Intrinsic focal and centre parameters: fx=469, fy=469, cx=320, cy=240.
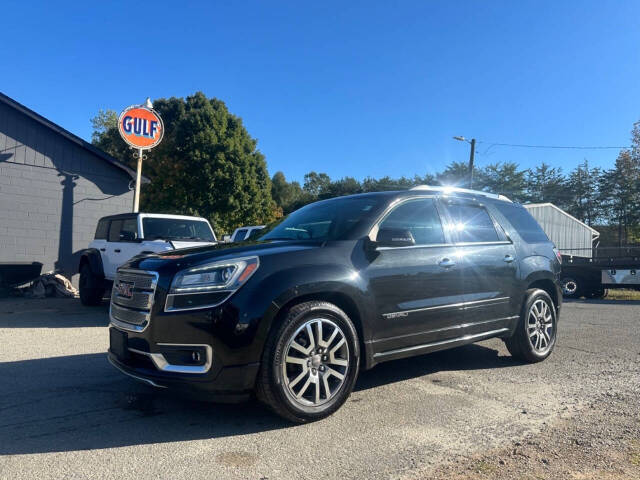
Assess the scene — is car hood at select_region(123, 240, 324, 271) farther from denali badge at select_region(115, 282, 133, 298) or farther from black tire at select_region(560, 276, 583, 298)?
black tire at select_region(560, 276, 583, 298)

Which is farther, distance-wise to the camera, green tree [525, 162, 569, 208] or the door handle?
green tree [525, 162, 569, 208]

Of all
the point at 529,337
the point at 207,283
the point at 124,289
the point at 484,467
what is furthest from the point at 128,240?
the point at 484,467

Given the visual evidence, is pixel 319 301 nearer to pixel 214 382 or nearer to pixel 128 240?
pixel 214 382

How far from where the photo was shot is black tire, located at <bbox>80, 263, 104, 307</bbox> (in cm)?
938

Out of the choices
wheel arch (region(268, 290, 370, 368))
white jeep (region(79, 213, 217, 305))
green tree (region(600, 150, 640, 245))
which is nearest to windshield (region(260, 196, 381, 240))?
wheel arch (region(268, 290, 370, 368))

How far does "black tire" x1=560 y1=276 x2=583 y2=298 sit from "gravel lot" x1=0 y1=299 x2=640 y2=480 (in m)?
11.2

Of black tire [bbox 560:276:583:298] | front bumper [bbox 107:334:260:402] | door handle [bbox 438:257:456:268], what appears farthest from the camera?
black tire [bbox 560:276:583:298]

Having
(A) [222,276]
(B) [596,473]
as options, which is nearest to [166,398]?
(A) [222,276]

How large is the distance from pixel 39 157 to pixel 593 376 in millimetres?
13506

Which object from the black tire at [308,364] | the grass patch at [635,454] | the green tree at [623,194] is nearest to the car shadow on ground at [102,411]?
the black tire at [308,364]

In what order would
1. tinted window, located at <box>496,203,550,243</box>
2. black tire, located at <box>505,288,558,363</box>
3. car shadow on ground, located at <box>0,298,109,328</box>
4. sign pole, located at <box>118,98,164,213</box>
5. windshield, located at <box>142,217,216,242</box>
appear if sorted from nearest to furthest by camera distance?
black tire, located at <box>505,288,558,363</box>, tinted window, located at <box>496,203,550,243</box>, car shadow on ground, located at <box>0,298,109,328</box>, windshield, located at <box>142,217,216,242</box>, sign pole, located at <box>118,98,164,213</box>

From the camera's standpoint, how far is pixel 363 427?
10.6ft

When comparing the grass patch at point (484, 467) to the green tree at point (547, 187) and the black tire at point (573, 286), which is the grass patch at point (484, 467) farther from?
the green tree at point (547, 187)

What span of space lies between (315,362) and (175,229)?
21.0 feet
